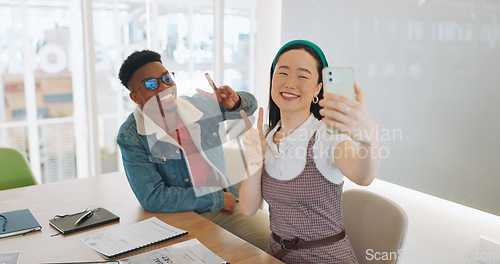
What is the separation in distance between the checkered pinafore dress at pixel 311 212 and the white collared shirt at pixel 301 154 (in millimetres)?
18

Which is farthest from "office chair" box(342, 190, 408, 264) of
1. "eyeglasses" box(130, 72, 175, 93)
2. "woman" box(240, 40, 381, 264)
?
"eyeglasses" box(130, 72, 175, 93)

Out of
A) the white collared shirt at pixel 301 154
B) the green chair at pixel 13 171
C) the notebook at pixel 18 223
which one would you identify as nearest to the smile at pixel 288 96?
the white collared shirt at pixel 301 154

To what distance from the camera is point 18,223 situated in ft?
5.72

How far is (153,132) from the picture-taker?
202cm

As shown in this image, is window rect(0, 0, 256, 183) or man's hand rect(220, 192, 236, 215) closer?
man's hand rect(220, 192, 236, 215)

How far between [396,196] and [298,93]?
1761 millimetres

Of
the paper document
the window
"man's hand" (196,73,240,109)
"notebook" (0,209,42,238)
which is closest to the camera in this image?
the paper document

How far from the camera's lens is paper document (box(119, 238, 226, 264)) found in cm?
142

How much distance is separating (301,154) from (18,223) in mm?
1186

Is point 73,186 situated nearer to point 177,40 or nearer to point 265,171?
point 265,171

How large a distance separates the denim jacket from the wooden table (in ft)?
0.23

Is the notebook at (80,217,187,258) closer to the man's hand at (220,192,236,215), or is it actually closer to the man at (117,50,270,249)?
the man at (117,50,270,249)

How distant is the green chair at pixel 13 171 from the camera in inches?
101

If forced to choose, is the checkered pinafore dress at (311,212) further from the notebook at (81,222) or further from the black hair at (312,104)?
the notebook at (81,222)
